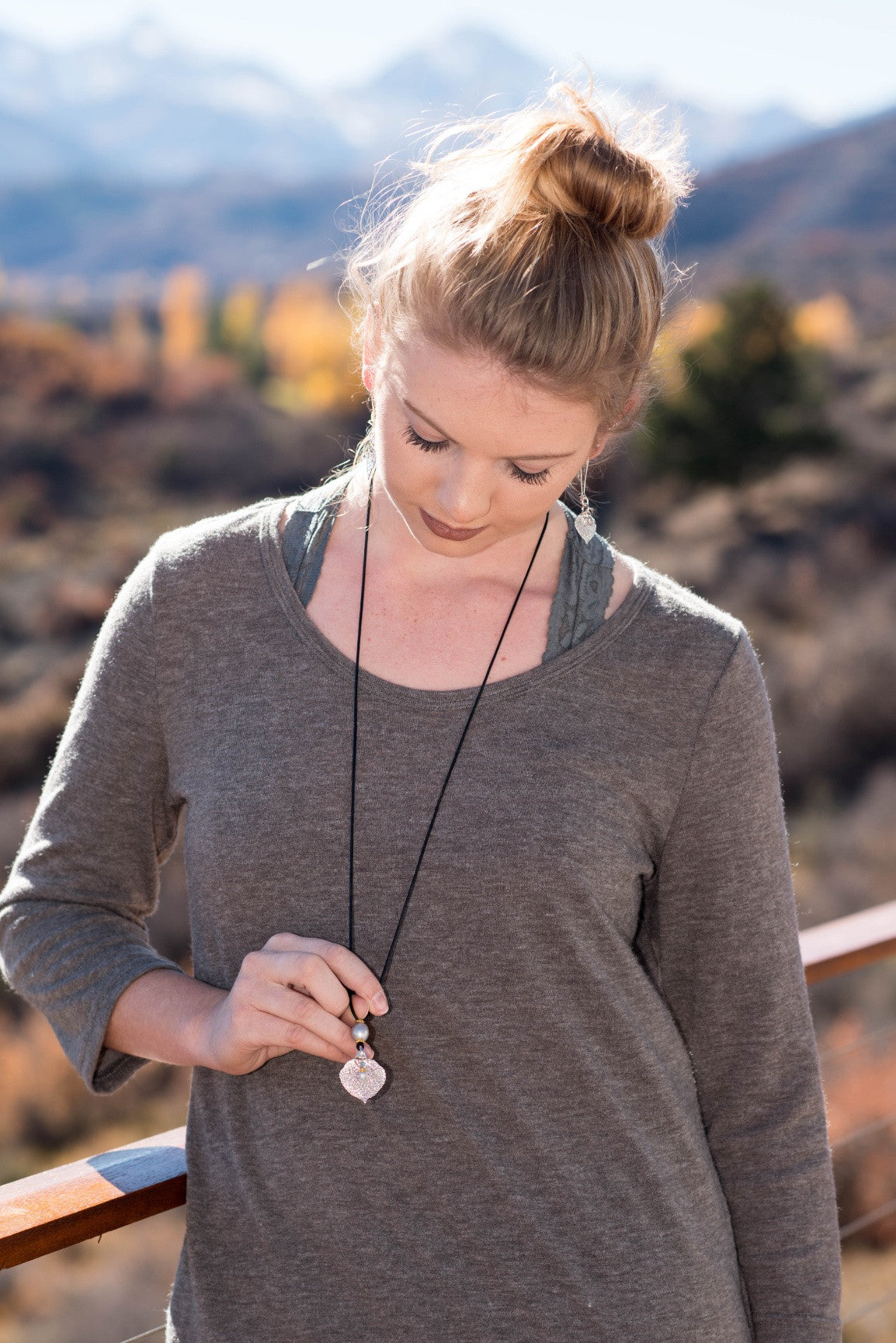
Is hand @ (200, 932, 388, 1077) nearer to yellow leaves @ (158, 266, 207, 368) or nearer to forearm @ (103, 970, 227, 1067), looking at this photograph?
forearm @ (103, 970, 227, 1067)

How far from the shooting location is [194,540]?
3.44 ft

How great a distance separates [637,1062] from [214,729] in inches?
17.6

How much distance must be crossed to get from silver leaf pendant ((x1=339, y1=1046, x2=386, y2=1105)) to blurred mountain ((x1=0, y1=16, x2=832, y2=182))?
337ft

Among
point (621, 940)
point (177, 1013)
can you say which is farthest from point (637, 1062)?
point (177, 1013)

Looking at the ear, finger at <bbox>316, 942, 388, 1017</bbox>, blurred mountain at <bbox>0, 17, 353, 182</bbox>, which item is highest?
blurred mountain at <bbox>0, 17, 353, 182</bbox>

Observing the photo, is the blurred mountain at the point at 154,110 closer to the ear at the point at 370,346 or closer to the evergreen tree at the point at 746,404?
the evergreen tree at the point at 746,404

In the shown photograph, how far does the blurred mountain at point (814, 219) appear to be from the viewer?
1784 inches

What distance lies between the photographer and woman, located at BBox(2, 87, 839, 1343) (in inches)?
35.3

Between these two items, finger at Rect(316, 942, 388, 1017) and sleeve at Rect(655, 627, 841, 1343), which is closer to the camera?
finger at Rect(316, 942, 388, 1017)

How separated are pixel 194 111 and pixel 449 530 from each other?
158390 mm

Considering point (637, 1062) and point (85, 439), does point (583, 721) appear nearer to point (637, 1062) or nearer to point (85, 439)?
point (637, 1062)

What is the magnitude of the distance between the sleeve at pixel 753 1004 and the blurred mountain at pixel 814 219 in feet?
134

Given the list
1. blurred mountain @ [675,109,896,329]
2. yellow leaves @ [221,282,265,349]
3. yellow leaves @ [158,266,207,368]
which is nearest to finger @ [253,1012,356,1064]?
yellow leaves @ [158,266,207,368]

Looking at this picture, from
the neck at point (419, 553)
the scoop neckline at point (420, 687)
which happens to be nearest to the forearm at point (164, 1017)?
the scoop neckline at point (420, 687)
